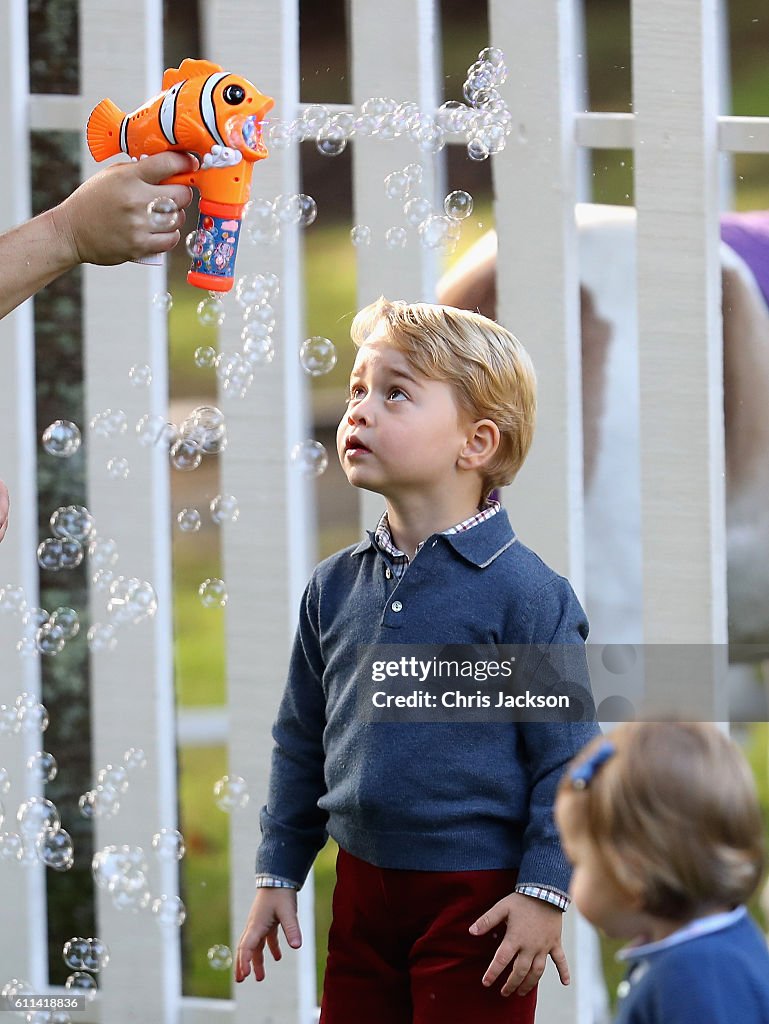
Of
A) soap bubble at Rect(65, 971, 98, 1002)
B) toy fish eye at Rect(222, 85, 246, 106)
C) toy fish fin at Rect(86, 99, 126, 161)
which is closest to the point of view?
toy fish eye at Rect(222, 85, 246, 106)

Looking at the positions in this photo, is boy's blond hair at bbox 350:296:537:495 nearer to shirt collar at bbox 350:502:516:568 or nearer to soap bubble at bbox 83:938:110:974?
shirt collar at bbox 350:502:516:568

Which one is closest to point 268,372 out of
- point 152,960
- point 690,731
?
point 152,960

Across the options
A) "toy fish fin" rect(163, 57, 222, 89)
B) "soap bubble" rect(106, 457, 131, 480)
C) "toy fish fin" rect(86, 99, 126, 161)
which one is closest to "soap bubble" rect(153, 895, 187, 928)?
"soap bubble" rect(106, 457, 131, 480)

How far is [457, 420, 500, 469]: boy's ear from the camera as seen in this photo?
1.93 metres

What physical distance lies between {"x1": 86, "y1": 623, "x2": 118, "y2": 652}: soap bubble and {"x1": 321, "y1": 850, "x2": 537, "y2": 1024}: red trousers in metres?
0.78

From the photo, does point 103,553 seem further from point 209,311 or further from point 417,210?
point 417,210

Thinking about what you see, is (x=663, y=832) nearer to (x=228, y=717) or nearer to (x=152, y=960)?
(x=228, y=717)

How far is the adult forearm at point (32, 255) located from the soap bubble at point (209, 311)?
334 millimetres

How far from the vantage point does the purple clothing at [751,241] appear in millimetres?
2469

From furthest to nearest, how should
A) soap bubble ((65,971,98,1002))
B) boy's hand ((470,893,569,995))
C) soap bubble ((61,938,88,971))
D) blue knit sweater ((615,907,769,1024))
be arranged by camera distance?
soap bubble ((65,971,98,1002)), soap bubble ((61,938,88,971)), boy's hand ((470,893,569,995)), blue knit sweater ((615,907,769,1024))

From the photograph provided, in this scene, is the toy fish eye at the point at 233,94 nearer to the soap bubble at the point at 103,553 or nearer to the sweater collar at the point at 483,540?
the sweater collar at the point at 483,540

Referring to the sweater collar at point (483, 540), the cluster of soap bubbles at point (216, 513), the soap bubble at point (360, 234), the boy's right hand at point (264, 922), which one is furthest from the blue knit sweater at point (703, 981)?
the soap bubble at point (360, 234)

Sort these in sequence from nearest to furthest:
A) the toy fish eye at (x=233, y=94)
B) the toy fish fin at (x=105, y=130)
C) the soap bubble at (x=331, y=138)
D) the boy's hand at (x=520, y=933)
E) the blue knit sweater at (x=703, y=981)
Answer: the blue knit sweater at (x=703, y=981), the boy's hand at (x=520, y=933), the toy fish eye at (x=233, y=94), the toy fish fin at (x=105, y=130), the soap bubble at (x=331, y=138)

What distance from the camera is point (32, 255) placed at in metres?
2.03
